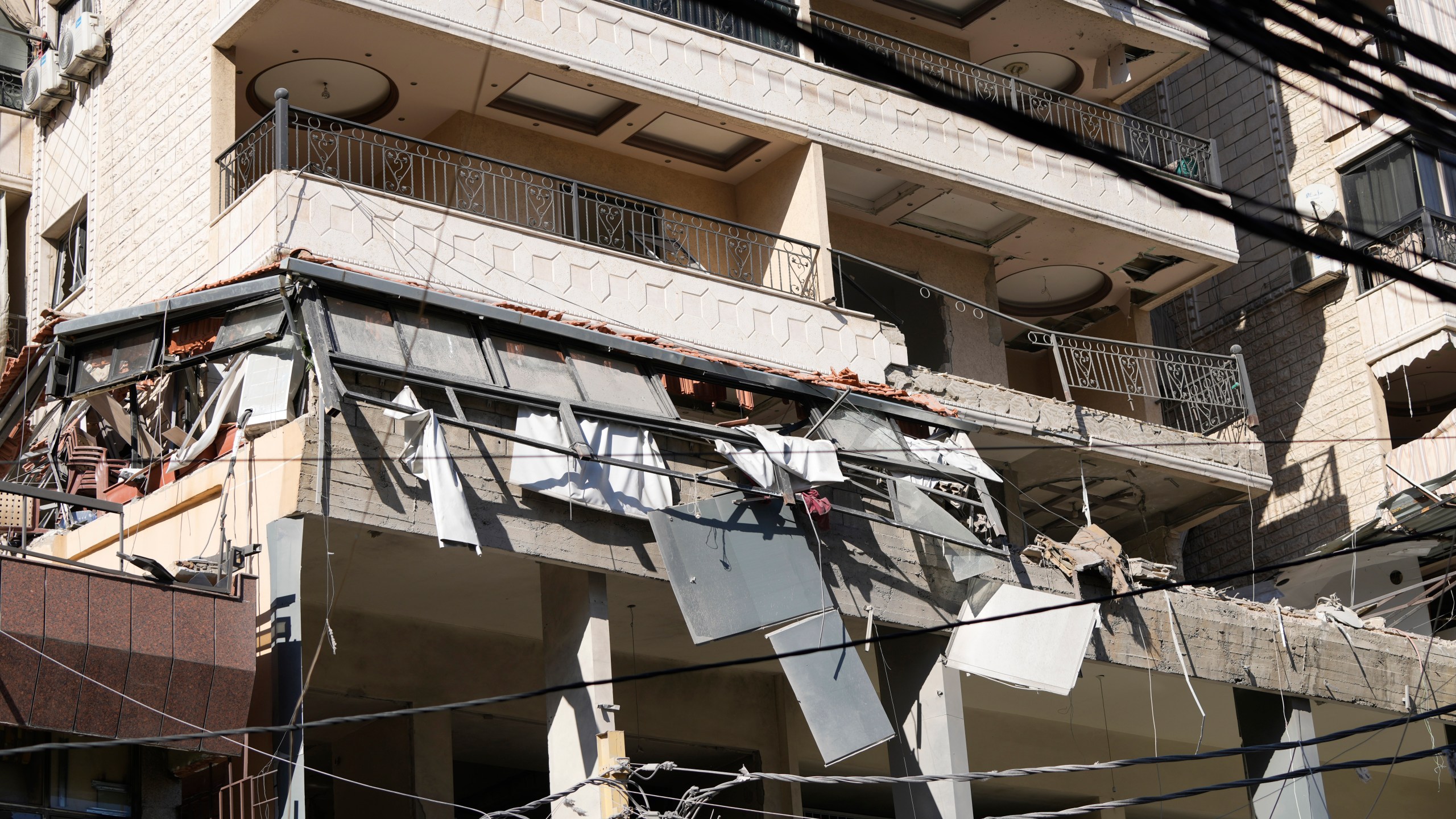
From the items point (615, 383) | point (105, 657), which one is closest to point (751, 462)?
point (615, 383)

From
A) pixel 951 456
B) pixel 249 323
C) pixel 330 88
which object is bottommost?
pixel 951 456

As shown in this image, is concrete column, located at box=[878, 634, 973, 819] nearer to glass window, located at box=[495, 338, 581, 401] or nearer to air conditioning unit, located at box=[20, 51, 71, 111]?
glass window, located at box=[495, 338, 581, 401]

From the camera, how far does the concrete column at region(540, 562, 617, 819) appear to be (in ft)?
47.3

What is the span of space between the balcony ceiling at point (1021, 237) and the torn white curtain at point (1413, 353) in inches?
125

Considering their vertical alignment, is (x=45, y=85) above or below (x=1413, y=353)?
above

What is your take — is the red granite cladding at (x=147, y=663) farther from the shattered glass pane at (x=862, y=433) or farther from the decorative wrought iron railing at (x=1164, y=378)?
the decorative wrought iron railing at (x=1164, y=378)

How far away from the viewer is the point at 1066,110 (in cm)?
2550

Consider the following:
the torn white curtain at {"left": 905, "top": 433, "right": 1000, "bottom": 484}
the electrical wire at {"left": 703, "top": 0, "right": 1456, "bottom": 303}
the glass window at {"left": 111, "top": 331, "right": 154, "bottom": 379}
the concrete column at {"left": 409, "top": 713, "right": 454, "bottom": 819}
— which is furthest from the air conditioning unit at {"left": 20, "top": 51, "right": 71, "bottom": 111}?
the electrical wire at {"left": 703, "top": 0, "right": 1456, "bottom": 303}

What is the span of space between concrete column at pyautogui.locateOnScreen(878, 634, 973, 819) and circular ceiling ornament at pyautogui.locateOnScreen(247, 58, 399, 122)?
9050mm

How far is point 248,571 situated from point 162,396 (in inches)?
118

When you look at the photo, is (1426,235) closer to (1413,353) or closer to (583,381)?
(1413,353)

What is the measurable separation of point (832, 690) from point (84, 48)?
13.0 meters

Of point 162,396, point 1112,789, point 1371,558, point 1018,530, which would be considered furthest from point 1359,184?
point 162,396

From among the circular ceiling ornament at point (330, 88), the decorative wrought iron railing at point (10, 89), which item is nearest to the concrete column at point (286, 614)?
the circular ceiling ornament at point (330, 88)
